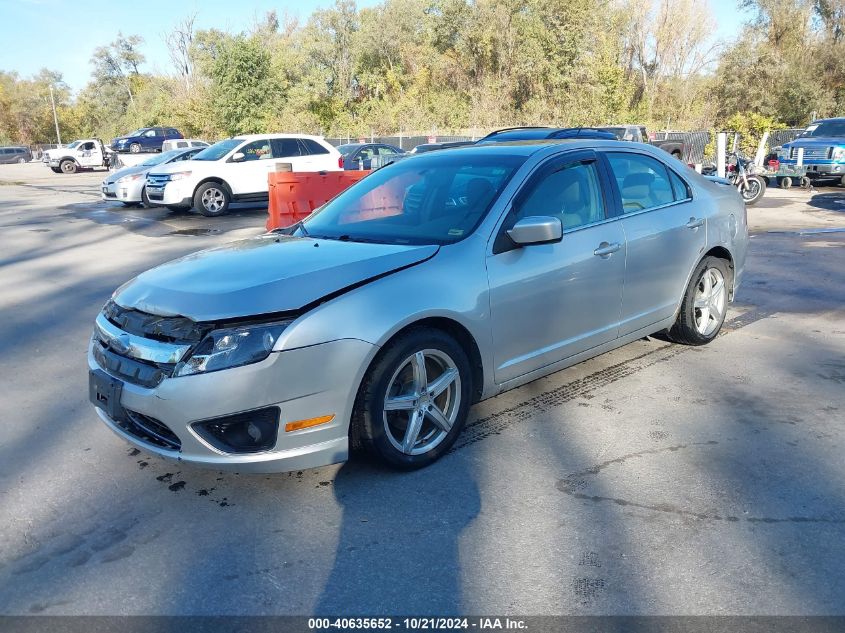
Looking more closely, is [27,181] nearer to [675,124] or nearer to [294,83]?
[294,83]

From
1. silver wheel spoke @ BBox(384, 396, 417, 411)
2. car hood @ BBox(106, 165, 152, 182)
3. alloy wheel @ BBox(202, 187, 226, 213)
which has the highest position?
car hood @ BBox(106, 165, 152, 182)

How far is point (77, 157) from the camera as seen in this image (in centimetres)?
4112

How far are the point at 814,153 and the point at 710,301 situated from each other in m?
17.4

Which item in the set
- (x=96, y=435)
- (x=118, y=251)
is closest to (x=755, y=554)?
(x=96, y=435)

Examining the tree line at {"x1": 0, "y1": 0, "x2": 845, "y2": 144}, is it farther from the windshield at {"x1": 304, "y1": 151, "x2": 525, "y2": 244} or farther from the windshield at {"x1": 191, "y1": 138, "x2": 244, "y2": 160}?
the windshield at {"x1": 304, "y1": 151, "x2": 525, "y2": 244}

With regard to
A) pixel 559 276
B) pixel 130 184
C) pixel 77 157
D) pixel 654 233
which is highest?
pixel 77 157

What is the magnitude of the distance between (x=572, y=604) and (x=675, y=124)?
47340mm

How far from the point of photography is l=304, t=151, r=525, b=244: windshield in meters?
4.23

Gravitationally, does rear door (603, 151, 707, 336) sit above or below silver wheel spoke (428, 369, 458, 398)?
above

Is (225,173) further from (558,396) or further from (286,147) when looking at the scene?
(558,396)

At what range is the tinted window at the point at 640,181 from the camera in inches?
195

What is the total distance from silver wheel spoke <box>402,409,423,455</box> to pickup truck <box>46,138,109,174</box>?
42929mm

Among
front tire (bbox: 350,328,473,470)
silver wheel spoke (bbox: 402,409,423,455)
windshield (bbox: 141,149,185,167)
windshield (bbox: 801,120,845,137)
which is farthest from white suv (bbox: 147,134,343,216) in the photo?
windshield (bbox: 801,120,845,137)

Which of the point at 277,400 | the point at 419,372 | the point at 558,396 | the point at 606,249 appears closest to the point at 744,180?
the point at 606,249
